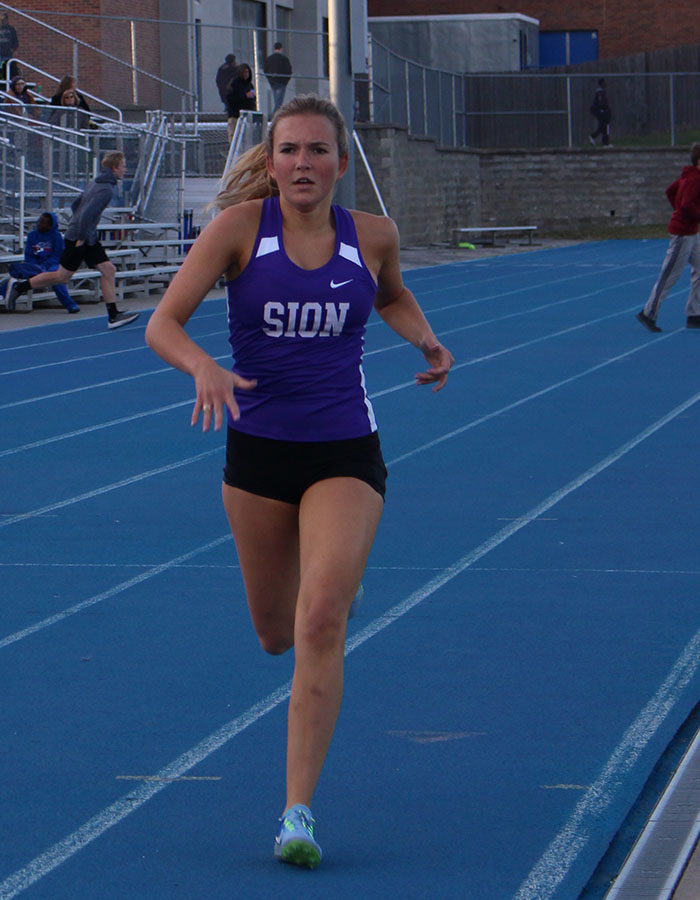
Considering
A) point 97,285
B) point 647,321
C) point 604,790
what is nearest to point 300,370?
point 604,790

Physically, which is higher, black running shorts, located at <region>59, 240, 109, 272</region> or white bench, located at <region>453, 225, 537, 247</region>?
white bench, located at <region>453, 225, 537, 247</region>

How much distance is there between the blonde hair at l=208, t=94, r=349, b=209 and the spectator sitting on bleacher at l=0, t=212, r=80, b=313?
54.2ft

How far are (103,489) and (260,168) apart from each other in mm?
5079

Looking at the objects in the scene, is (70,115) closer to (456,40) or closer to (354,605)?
(354,605)

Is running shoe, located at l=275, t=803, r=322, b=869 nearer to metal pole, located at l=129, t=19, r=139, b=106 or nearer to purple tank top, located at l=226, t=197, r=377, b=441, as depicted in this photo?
purple tank top, located at l=226, t=197, r=377, b=441

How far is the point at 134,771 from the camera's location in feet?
15.6

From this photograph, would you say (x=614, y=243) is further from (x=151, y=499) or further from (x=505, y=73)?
(x=151, y=499)

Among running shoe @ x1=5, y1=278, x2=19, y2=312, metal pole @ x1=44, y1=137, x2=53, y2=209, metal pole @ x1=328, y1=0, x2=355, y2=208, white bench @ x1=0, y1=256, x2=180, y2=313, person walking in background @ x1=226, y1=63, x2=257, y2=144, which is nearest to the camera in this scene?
running shoe @ x1=5, y1=278, x2=19, y2=312

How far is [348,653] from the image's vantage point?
602 centimetres

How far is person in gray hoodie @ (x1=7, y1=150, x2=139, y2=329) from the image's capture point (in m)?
19.3

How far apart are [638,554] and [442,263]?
27042 mm

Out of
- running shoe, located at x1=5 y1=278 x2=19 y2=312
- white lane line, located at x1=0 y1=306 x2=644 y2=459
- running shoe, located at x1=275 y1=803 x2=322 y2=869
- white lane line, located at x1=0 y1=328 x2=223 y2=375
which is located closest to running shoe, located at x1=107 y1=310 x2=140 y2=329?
white lane line, located at x1=0 y1=328 x2=223 y2=375

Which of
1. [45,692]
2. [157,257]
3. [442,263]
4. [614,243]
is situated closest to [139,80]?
[442,263]

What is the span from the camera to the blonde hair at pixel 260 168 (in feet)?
14.3
